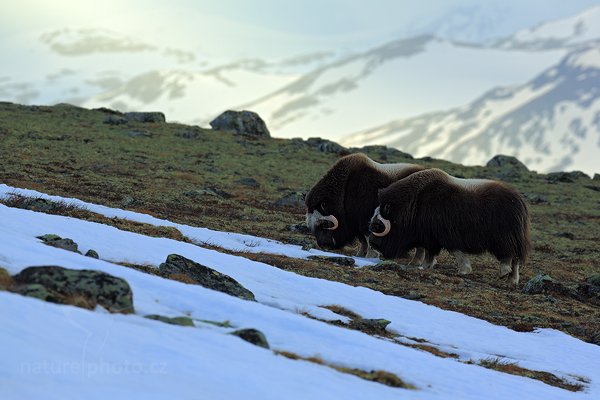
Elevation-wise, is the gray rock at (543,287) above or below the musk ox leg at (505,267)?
below

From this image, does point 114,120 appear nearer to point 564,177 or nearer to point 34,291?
point 564,177

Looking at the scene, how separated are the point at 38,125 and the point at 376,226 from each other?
34.7m

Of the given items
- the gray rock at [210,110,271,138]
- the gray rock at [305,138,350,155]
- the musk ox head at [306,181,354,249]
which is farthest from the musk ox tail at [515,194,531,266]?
the gray rock at [210,110,271,138]

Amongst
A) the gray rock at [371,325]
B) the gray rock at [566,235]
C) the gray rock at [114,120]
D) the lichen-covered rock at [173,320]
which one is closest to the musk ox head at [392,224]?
the gray rock at [371,325]

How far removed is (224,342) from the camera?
10.3 meters

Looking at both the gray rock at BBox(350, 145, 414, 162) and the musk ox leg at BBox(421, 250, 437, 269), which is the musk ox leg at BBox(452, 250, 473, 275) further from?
the gray rock at BBox(350, 145, 414, 162)

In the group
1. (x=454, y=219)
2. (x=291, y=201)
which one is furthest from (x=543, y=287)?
(x=291, y=201)

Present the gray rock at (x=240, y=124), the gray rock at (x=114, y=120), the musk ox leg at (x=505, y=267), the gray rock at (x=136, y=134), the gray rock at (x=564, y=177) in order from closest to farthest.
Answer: the musk ox leg at (x=505, y=267)
the gray rock at (x=136, y=134)
the gray rock at (x=114, y=120)
the gray rock at (x=564, y=177)
the gray rock at (x=240, y=124)

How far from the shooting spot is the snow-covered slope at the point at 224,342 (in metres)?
8.37

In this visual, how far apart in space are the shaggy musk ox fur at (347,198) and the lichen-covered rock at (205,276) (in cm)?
987

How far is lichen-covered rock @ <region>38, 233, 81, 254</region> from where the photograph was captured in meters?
14.3

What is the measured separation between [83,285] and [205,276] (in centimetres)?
399

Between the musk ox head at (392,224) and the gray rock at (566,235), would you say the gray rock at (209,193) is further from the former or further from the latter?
the gray rock at (566,235)

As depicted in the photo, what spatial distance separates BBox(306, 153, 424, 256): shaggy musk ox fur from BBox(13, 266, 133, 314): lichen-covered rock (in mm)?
13717
